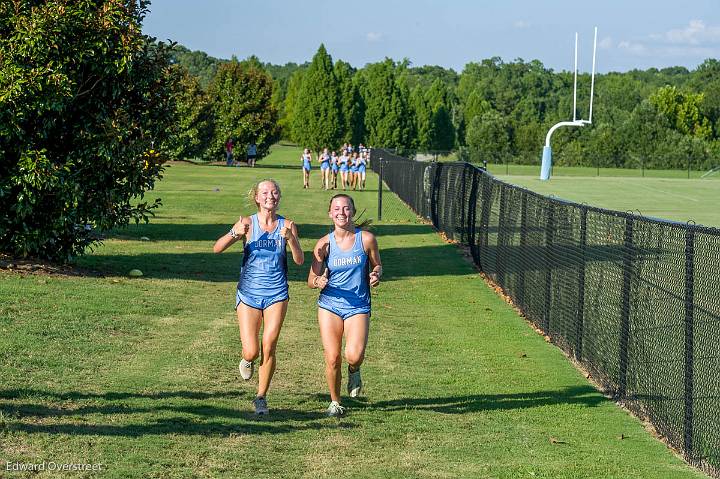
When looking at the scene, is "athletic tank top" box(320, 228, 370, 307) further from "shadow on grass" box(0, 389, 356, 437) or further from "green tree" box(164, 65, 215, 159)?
"green tree" box(164, 65, 215, 159)

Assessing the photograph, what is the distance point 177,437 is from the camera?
786 cm

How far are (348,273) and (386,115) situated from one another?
93.6m

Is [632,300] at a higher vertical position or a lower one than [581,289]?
higher

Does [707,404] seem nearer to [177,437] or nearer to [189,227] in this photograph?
[177,437]

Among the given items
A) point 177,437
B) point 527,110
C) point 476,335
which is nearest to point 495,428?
point 177,437

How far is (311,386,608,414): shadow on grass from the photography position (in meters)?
9.27

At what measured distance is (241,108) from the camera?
74938mm

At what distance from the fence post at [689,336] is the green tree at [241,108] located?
68.1 m

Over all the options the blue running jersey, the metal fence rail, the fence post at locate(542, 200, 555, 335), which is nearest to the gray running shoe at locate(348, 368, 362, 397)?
the blue running jersey

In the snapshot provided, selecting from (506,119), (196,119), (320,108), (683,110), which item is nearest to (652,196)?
(196,119)

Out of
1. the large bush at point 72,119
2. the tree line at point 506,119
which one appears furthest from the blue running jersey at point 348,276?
the tree line at point 506,119

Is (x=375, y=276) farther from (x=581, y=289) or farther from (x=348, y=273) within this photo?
(x=581, y=289)

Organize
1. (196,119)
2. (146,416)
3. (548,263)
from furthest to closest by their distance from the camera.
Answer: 1. (196,119)
2. (548,263)
3. (146,416)

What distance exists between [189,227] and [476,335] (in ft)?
48.4
